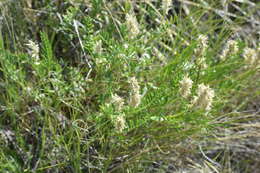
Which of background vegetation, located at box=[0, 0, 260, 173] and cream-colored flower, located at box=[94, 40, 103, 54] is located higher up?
cream-colored flower, located at box=[94, 40, 103, 54]

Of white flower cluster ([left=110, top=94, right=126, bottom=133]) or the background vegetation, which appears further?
the background vegetation

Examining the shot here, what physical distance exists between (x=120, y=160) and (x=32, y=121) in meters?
0.30

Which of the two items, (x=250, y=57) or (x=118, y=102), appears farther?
(x=250, y=57)

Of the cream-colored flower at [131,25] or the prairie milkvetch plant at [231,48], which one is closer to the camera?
the cream-colored flower at [131,25]

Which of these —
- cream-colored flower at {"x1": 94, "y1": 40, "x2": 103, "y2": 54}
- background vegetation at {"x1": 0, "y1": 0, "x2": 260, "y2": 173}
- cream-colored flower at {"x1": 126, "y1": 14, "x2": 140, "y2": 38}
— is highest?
cream-colored flower at {"x1": 126, "y1": 14, "x2": 140, "y2": 38}

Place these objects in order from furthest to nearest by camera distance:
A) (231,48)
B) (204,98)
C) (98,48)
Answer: (231,48), (98,48), (204,98)

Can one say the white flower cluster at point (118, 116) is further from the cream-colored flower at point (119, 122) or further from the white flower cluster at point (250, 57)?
the white flower cluster at point (250, 57)

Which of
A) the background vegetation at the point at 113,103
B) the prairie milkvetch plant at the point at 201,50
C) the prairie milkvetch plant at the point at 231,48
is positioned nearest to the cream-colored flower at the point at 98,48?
the background vegetation at the point at 113,103

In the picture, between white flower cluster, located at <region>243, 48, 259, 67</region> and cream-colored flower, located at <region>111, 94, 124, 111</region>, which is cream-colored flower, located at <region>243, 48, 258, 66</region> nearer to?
white flower cluster, located at <region>243, 48, 259, 67</region>

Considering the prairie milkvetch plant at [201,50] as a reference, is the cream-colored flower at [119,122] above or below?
below

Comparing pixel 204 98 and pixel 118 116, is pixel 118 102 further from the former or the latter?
pixel 204 98

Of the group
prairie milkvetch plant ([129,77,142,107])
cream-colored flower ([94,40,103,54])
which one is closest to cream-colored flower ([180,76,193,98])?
prairie milkvetch plant ([129,77,142,107])

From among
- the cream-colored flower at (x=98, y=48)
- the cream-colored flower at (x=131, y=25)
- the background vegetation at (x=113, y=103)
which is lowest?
the background vegetation at (x=113, y=103)

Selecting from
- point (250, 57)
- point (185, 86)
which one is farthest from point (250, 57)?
point (185, 86)
